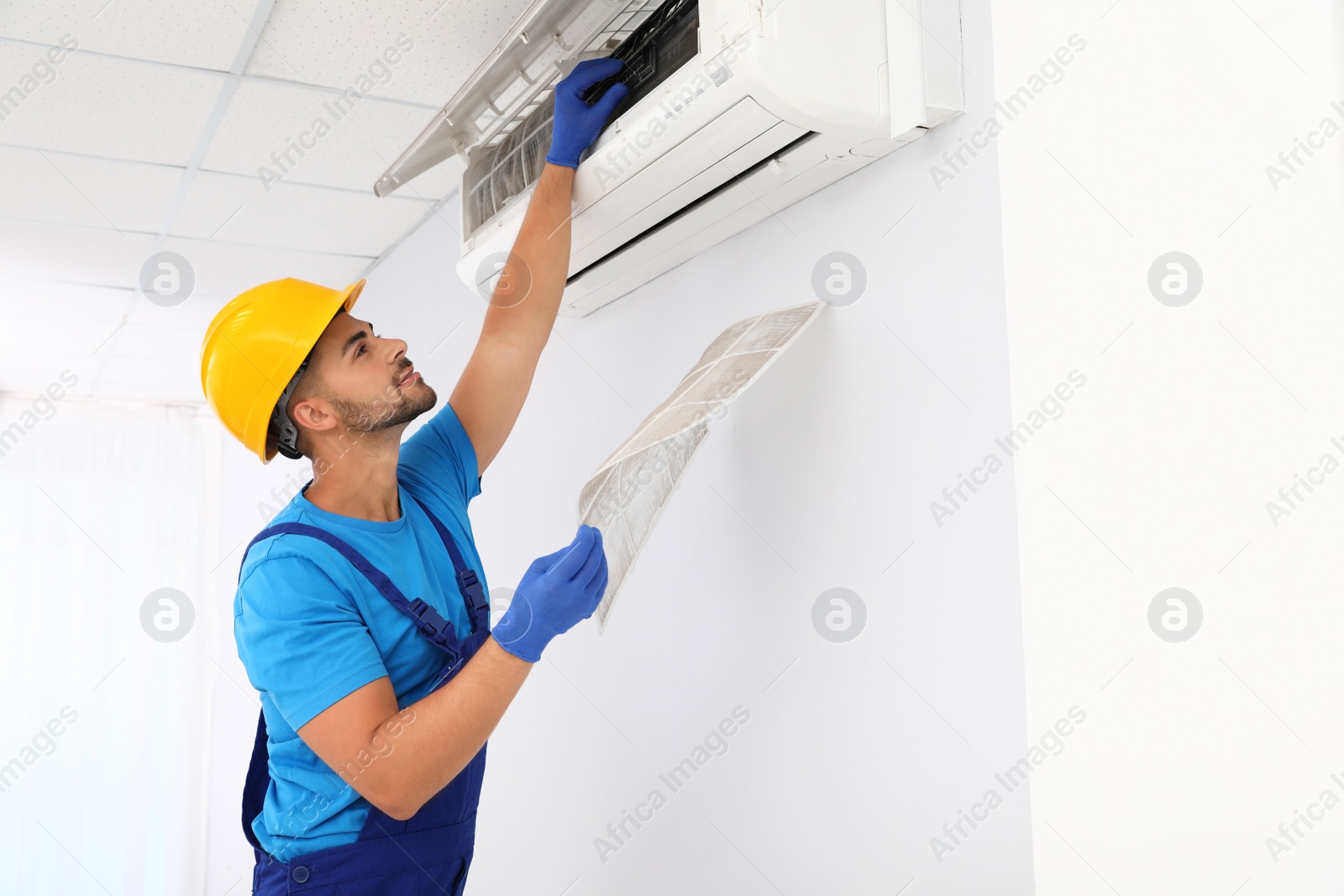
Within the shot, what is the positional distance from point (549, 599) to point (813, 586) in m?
0.36

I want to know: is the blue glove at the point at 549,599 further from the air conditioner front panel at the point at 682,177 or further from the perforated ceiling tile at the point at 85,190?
the perforated ceiling tile at the point at 85,190

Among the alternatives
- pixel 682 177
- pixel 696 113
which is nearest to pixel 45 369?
pixel 682 177

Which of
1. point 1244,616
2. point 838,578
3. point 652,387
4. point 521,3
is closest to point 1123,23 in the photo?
point 1244,616

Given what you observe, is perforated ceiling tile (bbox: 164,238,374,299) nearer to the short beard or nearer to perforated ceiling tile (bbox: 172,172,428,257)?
perforated ceiling tile (bbox: 172,172,428,257)

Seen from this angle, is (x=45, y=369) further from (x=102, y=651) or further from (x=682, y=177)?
(x=682, y=177)

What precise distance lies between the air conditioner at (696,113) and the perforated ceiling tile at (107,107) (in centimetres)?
59

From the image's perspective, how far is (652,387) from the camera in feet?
5.34

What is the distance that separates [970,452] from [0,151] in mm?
2287

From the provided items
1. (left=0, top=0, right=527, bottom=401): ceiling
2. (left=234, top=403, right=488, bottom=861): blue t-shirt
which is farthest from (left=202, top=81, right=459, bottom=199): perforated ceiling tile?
(left=234, top=403, right=488, bottom=861): blue t-shirt

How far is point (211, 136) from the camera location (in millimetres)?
2117

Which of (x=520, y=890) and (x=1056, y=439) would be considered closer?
(x=1056, y=439)

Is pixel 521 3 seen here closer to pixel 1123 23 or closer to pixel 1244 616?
pixel 1123 23

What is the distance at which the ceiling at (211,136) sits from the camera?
1688mm

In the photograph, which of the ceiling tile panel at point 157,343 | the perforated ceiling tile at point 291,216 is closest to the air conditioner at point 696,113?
the perforated ceiling tile at point 291,216
